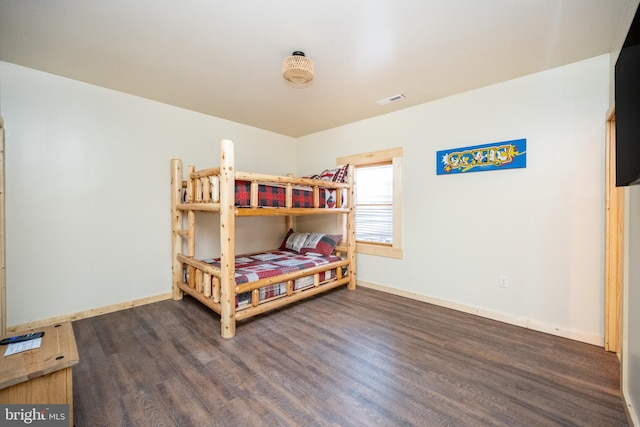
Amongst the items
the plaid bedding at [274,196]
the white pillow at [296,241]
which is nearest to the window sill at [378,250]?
the white pillow at [296,241]

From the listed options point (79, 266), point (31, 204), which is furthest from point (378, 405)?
point (31, 204)

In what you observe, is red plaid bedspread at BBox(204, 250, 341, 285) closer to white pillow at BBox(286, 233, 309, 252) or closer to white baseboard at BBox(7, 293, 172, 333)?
white pillow at BBox(286, 233, 309, 252)

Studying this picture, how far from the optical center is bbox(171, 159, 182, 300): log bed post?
341 cm

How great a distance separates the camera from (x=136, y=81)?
9.21 ft

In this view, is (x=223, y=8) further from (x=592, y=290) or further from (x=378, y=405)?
(x=592, y=290)

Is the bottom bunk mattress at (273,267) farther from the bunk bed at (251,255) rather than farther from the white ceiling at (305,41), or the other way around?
the white ceiling at (305,41)

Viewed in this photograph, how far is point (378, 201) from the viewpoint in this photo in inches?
157

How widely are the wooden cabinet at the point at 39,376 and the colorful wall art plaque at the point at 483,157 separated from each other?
11.5 ft

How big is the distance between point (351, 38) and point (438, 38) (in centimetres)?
66

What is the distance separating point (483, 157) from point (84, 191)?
4.26 metres

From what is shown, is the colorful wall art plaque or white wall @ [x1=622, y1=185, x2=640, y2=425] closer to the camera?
white wall @ [x1=622, y1=185, x2=640, y2=425]

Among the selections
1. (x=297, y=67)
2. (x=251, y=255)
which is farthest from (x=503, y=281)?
(x=251, y=255)

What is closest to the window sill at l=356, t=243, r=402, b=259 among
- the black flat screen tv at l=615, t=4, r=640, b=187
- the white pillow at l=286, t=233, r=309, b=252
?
the white pillow at l=286, t=233, r=309, b=252

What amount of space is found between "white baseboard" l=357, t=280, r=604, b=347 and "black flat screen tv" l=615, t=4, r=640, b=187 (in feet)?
5.65
